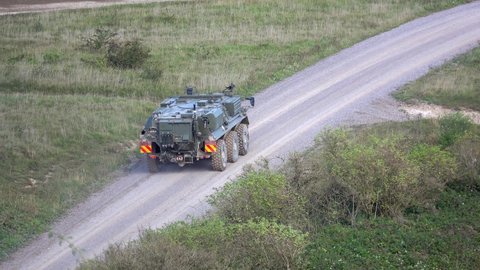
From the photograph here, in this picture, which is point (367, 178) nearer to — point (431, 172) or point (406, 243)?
point (406, 243)

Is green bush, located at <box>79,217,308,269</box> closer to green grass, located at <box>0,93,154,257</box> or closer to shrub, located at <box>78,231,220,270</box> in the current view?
shrub, located at <box>78,231,220,270</box>

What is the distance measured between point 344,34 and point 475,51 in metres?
6.76

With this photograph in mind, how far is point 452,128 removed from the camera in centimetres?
2408

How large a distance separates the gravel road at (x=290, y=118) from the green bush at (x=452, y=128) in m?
2.97

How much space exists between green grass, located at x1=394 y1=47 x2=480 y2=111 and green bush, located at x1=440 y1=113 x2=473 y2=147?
3.56 m

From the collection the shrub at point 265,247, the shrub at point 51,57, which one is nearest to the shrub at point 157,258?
the shrub at point 265,247

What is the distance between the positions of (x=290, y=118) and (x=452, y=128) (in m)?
5.73

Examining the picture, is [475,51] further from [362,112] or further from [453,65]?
[362,112]

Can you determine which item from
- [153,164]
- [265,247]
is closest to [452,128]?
[153,164]

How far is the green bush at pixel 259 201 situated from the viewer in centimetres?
1683

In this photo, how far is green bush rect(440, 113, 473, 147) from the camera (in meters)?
22.7

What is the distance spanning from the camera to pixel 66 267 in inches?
659

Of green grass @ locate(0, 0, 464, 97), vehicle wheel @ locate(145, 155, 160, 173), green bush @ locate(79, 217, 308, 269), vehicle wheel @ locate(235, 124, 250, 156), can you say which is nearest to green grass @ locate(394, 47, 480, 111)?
green grass @ locate(0, 0, 464, 97)

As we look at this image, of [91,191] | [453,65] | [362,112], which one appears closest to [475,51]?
[453,65]
